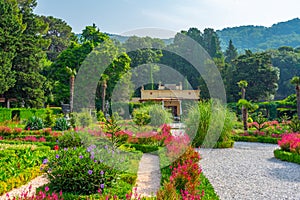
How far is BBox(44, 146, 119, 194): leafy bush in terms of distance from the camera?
4277 millimetres

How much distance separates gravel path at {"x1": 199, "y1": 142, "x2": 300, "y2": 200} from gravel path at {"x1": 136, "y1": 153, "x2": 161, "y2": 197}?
3.48 ft

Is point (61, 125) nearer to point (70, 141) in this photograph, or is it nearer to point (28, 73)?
point (70, 141)

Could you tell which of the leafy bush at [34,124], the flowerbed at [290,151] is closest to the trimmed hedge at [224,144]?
the flowerbed at [290,151]

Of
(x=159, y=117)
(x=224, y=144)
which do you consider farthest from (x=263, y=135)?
(x=159, y=117)

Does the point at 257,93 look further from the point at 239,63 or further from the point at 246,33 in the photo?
the point at 246,33

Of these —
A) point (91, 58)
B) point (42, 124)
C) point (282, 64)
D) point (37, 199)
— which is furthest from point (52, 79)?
point (282, 64)

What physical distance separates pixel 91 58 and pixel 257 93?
629 inches

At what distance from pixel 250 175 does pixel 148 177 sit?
216 centimetres

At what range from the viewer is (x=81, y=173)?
435 centimetres

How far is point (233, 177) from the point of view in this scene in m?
5.88

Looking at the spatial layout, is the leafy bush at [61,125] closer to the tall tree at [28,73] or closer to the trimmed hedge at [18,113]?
the trimmed hedge at [18,113]

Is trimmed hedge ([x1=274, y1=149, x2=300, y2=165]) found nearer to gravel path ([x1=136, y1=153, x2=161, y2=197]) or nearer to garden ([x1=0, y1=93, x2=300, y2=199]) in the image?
garden ([x1=0, y1=93, x2=300, y2=199])

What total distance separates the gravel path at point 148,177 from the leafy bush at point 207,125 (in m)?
2.22

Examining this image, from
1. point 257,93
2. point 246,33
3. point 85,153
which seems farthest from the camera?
point 246,33
